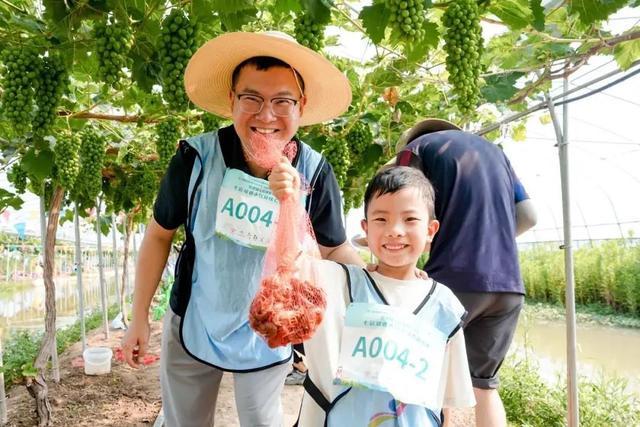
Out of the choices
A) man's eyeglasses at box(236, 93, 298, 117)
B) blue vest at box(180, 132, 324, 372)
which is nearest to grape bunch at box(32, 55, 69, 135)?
blue vest at box(180, 132, 324, 372)

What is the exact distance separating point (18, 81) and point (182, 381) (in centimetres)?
148

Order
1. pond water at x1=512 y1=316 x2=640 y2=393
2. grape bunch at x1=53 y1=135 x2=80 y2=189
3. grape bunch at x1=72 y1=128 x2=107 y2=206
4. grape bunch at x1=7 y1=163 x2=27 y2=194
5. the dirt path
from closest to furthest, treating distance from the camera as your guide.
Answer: grape bunch at x1=53 y1=135 x2=80 y2=189, grape bunch at x1=72 y1=128 x2=107 y2=206, the dirt path, grape bunch at x1=7 y1=163 x2=27 y2=194, pond water at x1=512 y1=316 x2=640 y2=393

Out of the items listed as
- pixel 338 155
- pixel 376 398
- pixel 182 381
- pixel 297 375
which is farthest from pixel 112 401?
pixel 376 398

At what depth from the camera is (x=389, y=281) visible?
168cm

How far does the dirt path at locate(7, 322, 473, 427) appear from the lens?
4566mm

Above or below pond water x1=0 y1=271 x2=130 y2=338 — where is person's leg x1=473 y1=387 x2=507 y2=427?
above

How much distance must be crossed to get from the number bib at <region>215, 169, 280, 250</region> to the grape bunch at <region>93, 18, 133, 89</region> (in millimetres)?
651

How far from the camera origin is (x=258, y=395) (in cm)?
194

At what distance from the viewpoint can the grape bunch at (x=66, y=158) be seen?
3.95 metres

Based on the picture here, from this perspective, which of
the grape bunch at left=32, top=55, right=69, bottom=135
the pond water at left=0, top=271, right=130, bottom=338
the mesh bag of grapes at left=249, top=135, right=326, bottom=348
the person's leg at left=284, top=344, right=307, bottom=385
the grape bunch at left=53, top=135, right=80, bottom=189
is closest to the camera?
the mesh bag of grapes at left=249, top=135, right=326, bottom=348

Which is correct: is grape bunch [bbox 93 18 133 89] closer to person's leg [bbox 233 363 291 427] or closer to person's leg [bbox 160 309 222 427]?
person's leg [bbox 160 309 222 427]

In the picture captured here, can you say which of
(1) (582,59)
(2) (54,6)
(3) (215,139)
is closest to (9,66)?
(2) (54,6)

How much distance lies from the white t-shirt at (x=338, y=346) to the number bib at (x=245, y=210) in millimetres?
313

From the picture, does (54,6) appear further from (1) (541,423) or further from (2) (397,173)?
(1) (541,423)
